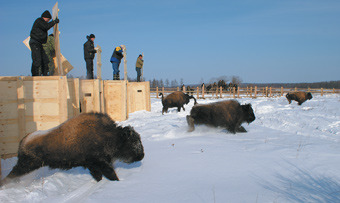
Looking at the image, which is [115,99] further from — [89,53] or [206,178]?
[206,178]

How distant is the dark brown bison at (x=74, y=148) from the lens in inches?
152

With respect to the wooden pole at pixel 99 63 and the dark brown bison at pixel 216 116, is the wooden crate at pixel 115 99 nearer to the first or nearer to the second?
the wooden pole at pixel 99 63

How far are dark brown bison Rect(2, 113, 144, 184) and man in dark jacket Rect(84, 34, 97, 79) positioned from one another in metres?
6.71

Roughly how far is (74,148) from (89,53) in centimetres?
736

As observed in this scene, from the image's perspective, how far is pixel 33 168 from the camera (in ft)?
12.7

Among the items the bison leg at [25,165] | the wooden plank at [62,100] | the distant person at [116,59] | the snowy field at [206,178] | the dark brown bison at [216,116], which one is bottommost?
the snowy field at [206,178]

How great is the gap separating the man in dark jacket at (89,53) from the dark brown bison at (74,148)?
6.71m

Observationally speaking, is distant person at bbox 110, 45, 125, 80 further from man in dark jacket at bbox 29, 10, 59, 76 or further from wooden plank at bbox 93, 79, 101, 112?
man in dark jacket at bbox 29, 10, 59, 76

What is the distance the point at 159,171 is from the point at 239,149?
231 centimetres

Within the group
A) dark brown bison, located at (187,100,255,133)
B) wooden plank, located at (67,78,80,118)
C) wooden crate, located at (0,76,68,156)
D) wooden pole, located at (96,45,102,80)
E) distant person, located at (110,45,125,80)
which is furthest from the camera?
distant person, located at (110,45,125,80)

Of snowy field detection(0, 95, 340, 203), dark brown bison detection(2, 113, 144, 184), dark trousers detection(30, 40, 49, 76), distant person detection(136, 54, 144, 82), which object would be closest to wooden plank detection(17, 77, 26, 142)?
dark trousers detection(30, 40, 49, 76)

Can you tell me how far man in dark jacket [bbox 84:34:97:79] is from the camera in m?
10.3

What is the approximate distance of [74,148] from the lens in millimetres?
3941

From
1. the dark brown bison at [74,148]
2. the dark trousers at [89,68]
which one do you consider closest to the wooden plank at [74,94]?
the dark trousers at [89,68]
